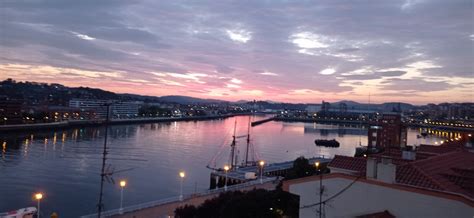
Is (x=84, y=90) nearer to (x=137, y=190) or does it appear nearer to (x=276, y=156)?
(x=276, y=156)

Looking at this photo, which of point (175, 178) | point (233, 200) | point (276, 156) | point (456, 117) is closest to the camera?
point (233, 200)

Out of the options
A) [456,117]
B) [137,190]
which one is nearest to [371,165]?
[137,190]

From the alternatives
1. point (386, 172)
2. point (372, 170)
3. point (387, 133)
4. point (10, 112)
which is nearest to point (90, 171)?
point (372, 170)

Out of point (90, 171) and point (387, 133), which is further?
point (387, 133)

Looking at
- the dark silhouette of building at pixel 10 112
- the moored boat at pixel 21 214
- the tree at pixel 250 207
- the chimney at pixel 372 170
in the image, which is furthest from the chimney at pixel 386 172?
the dark silhouette of building at pixel 10 112

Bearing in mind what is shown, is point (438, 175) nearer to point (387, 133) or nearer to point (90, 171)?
point (90, 171)

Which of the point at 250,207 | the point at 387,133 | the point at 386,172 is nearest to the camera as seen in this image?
the point at 386,172

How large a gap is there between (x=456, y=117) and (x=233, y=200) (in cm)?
6787

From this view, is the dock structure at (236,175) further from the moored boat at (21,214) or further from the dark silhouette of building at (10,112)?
the dark silhouette of building at (10,112)

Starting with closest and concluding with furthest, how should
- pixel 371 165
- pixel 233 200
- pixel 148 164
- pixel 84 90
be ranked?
1. pixel 371 165
2. pixel 233 200
3. pixel 148 164
4. pixel 84 90

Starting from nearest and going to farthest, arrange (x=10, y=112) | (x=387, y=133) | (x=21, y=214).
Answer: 1. (x=21, y=214)
2. (x=387, y=133)
3. (x=10, y=112)

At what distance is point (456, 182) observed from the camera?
353 cm

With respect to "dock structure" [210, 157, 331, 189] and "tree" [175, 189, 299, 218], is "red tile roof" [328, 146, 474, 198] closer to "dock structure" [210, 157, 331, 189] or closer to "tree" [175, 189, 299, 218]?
"tree" [175, 189, 299, 218]

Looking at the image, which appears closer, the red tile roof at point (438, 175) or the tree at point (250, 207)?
the red tile roof at point (438, 175)
